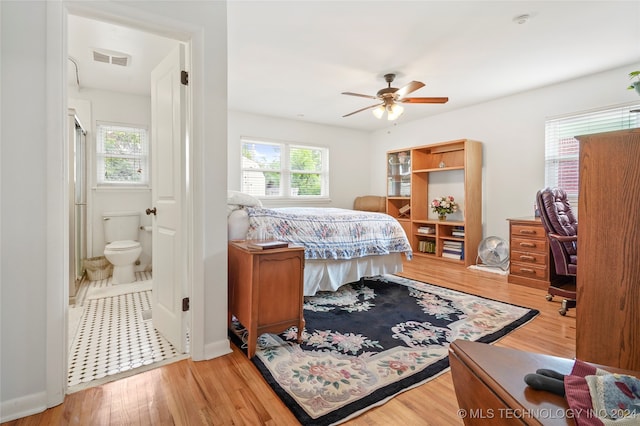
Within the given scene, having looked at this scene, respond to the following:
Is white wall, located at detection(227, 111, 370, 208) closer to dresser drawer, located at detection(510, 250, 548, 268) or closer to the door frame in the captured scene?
dresser drawer, located at detection(510, 250, 548, 268)

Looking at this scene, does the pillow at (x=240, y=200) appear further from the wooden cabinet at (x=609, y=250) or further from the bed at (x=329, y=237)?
the wooden cabinet at (x=609, y=250)

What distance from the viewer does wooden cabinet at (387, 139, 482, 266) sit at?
4.57m

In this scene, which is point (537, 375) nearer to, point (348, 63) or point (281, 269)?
point (281, 269)

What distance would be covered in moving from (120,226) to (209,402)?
344 centimetres

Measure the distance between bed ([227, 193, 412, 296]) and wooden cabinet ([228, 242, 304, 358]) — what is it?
0.50 metres

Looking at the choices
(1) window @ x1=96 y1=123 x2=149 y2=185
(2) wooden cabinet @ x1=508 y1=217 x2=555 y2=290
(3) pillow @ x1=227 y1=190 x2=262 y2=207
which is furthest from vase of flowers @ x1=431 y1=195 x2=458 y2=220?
(1) window @ x1=96 y1=123 x2=149 y2=185

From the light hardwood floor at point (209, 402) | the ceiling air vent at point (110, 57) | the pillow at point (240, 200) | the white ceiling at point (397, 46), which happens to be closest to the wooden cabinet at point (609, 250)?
the light hardwood floor at point (209, 402)

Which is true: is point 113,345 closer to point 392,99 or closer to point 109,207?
point 109,207

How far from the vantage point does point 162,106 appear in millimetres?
2318

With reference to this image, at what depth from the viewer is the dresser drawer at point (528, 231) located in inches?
137

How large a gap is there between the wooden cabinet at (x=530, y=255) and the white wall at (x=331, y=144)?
3.10 metres

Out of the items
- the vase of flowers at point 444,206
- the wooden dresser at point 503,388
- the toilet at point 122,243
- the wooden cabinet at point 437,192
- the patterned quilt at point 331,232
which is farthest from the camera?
the vase of flowers at point 444,206

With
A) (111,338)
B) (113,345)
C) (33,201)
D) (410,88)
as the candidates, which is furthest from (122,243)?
(410,88)

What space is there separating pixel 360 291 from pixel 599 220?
2356mm
